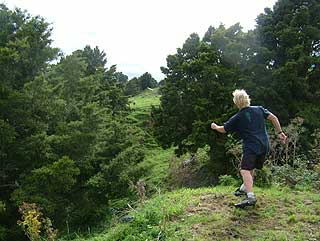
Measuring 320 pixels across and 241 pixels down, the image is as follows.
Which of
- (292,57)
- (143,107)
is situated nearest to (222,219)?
(292,57)

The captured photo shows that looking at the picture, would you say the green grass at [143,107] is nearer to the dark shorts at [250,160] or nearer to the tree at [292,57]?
the tree at [292,57]

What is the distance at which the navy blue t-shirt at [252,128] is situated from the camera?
7238mm

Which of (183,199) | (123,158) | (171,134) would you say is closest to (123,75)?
(171,134)

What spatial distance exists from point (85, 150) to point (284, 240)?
49.1 feet

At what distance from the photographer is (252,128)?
7.31m

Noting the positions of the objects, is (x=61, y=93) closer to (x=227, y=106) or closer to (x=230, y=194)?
(x=227, y=106)

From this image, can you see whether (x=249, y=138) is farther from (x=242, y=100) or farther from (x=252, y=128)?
(x=242, y=100)

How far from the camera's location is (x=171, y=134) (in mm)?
26859

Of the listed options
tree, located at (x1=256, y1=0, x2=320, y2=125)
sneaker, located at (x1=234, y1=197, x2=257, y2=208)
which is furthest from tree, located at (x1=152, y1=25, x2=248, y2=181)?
sneaker, located at (x1=234, y1=197, x2=257, y2=208)

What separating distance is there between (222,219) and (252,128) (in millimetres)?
1568

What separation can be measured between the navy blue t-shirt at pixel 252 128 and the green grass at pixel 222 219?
1068 millimetres

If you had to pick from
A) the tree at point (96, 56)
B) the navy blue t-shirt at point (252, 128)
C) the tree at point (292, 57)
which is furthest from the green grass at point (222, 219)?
the tree at point (96, 56)

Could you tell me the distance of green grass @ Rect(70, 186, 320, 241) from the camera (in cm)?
655

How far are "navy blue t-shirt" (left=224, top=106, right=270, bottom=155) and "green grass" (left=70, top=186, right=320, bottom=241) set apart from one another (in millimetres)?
1068
